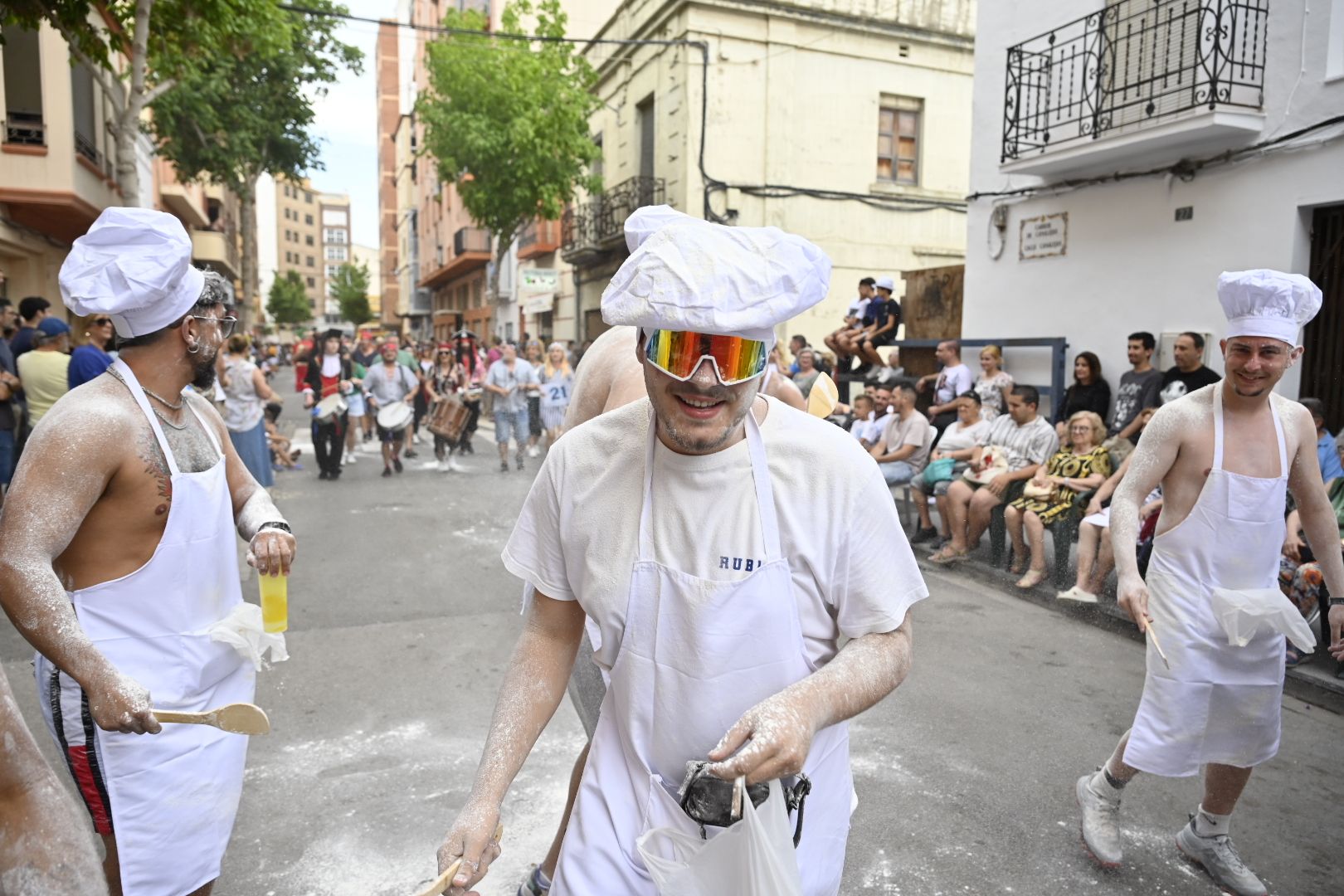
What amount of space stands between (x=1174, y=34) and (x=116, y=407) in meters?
10.2

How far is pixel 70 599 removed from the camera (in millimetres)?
2248

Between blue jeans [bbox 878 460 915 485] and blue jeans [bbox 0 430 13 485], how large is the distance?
26.4ft

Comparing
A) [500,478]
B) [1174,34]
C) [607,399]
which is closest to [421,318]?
[500,478]

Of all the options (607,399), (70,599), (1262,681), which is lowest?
(1262,681)

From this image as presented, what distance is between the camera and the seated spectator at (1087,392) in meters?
9.55

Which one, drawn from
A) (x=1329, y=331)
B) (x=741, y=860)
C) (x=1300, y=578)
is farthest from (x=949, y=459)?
(x=741, y=860)

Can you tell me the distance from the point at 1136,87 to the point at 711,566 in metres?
9.81

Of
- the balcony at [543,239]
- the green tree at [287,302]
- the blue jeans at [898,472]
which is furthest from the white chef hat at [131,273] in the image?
the green tree at [287,302]

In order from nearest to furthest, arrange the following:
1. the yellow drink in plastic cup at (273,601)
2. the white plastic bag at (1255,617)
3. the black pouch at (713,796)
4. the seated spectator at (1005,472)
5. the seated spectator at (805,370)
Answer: the black pouch at (713,796) < the yellow drink in plastic cup at (273,601) < the white plastic bag at (1255,617) < the seated spectator at (1005,472) < the seated spectator at (805,370)

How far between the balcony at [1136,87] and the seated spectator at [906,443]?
3.18m

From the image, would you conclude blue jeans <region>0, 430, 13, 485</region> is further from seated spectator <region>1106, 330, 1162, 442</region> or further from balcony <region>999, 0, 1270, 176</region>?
balcony <region>999, 0, 1270, 176</region>

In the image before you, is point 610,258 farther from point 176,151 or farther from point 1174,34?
point 1174,34

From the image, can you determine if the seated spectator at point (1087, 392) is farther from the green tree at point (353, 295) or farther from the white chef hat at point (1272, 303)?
the green tree at point (353, 295)

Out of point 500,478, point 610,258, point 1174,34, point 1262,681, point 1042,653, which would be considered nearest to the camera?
point 1262,681
